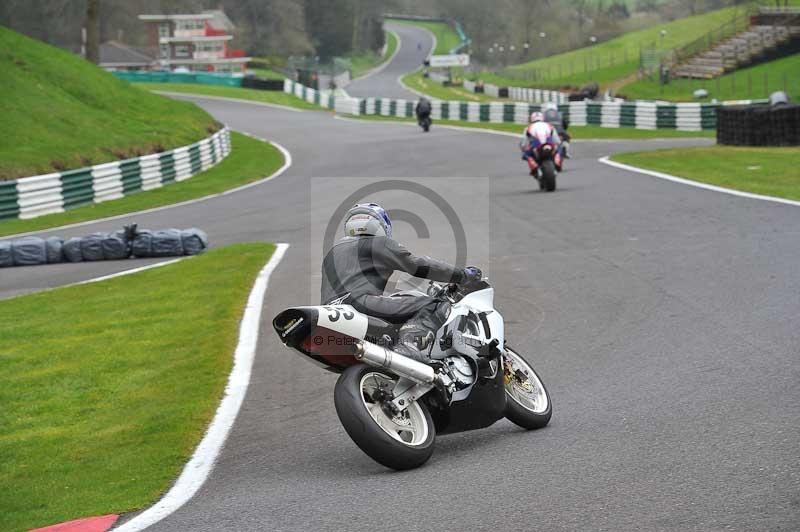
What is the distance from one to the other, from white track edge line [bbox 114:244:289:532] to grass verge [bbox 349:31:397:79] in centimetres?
11057

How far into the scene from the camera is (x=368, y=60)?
13975 centimetres

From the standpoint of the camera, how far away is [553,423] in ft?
24.7

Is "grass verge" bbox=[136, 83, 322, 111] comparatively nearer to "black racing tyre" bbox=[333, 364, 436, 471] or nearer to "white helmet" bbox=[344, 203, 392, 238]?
"white helmet" bbox=[344, 203, 392, 238]

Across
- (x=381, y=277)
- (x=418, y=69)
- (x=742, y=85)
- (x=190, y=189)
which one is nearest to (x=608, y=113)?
(x=742, y=85)

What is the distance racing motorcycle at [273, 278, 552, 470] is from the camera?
635cm

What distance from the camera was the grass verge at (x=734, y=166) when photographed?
20.8 metres

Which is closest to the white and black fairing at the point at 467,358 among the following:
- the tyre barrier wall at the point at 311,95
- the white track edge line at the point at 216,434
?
the white track edge line at the point at 216,434

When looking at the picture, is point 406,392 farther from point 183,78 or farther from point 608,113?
point 183,78

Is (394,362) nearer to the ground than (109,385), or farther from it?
farther from it

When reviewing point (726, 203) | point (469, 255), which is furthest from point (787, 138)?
point (469, 255)

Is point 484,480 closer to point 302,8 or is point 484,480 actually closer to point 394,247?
point 394,247

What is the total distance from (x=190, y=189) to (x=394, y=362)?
2387 centimetres

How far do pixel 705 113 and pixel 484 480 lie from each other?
3631 centimetres

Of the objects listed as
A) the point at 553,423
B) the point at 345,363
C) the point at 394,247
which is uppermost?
the point at 394,247
